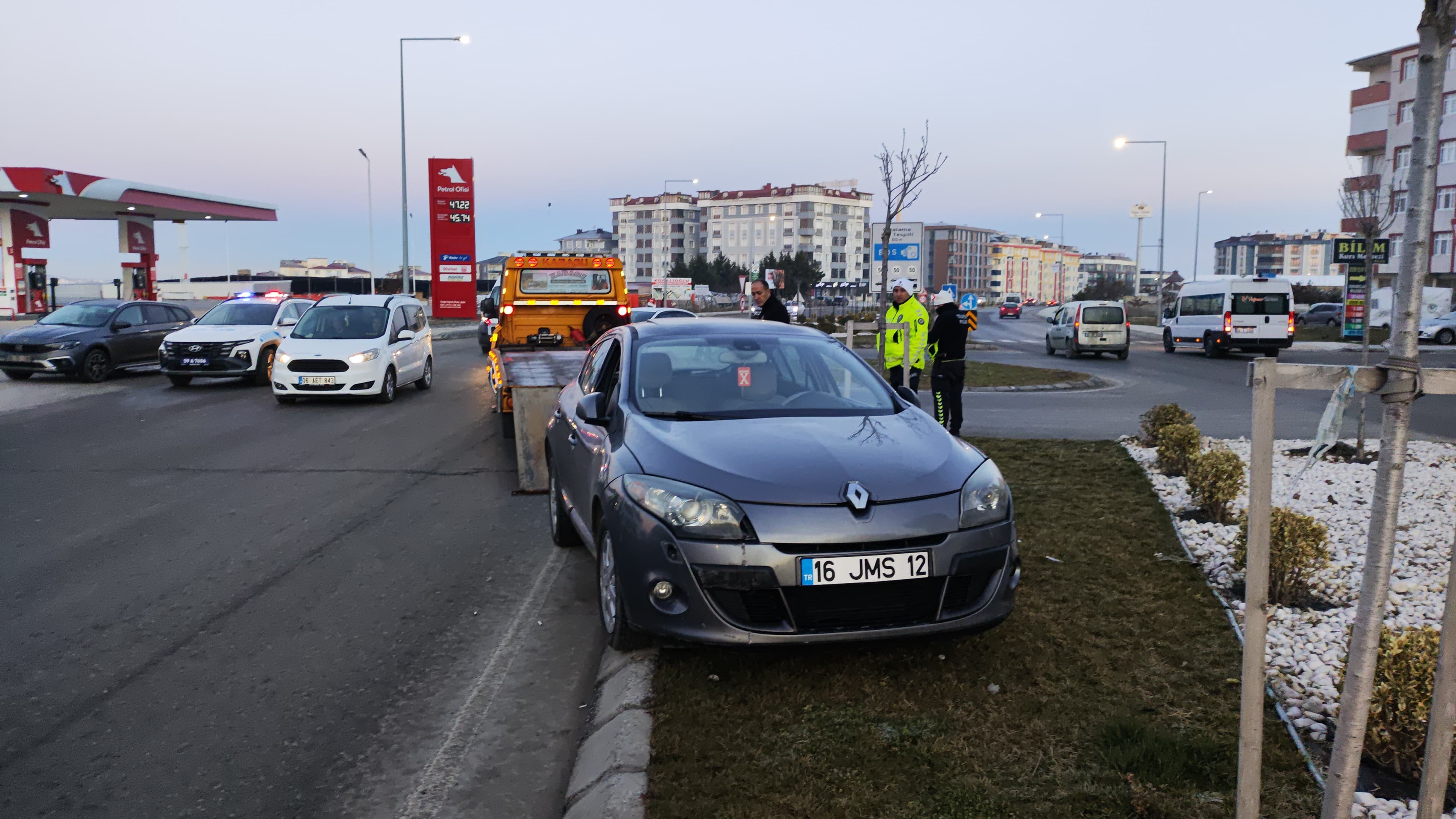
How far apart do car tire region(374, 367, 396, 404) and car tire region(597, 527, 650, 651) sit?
459 inches

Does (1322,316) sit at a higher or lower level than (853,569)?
higher

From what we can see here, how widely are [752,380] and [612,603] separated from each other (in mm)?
1464

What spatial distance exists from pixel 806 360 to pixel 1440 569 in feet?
12.3

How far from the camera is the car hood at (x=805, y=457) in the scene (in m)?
4.25

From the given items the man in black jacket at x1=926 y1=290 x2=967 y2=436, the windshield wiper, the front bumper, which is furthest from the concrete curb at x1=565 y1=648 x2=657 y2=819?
the man in black jacket at x1=926 y1=290 x2=967 y2=436

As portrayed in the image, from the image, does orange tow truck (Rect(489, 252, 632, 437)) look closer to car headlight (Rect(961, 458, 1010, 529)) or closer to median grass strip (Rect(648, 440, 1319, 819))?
median grass strip (Rect(648, 440, 1319, 819))

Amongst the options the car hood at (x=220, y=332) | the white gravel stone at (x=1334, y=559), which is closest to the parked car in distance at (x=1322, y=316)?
the white gravel stone at (x=1334, y=559)

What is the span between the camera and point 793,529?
4090mm

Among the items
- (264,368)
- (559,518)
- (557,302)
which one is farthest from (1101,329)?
(559,518)

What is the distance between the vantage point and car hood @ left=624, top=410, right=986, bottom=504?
4250 mm

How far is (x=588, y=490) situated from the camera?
5379mm

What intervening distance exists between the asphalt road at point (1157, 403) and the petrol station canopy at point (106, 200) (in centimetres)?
3420

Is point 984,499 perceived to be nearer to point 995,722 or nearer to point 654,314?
point 995,722

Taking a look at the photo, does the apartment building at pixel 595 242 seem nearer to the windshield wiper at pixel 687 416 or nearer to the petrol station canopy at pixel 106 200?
the petrol station canopy at pixel 106 200
